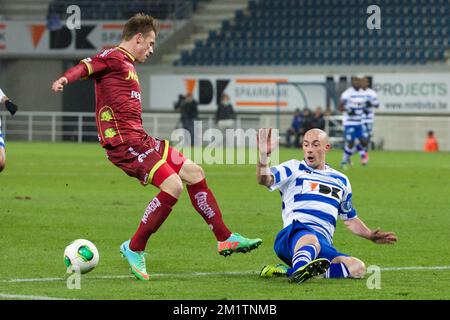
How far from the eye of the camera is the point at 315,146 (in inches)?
361

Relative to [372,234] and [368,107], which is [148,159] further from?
[368,107]

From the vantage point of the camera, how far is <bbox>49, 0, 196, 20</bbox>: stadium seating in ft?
142

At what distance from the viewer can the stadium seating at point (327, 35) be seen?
39.6 metres

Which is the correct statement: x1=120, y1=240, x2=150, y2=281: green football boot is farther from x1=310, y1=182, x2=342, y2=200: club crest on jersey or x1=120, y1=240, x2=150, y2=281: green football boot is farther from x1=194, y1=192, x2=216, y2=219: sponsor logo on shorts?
x1=310, y1=182, x2=342, y2=200: club crest on jersey

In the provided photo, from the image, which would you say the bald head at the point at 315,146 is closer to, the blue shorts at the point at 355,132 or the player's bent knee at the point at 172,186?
the player's bent knee at the point at 172,186

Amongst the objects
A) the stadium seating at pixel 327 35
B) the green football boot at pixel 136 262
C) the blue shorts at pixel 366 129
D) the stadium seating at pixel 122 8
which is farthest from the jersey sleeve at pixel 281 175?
the stadium seating at pixel 122 8

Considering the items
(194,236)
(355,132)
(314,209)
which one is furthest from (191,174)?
(355,132)

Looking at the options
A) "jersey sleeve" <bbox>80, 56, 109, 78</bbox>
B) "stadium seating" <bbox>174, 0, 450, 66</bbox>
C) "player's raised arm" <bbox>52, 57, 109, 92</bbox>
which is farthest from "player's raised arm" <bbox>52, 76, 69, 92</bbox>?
"stadium seating" <bbox>174, 0, 450, 66</bbox>

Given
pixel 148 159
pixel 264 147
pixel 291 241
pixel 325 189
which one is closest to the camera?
pixel 264 147

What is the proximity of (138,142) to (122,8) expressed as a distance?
34.7m

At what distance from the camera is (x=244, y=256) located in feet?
35.8
